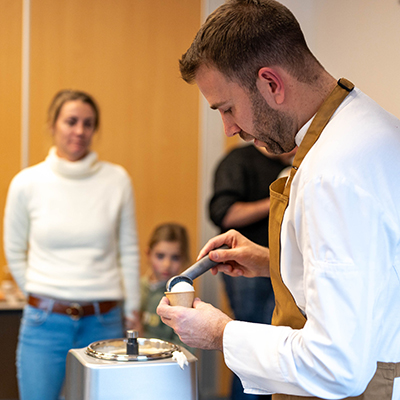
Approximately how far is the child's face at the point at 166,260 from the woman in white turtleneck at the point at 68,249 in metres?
0.46

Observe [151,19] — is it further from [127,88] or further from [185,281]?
[185,281]

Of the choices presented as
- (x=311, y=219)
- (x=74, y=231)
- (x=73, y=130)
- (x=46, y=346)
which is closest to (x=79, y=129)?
(x=73, y=130)

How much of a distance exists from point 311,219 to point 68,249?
1313 mm

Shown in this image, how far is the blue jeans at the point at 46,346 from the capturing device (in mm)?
1854

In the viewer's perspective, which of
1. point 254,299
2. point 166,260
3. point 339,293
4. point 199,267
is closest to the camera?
point 339,293

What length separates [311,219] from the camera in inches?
32.4

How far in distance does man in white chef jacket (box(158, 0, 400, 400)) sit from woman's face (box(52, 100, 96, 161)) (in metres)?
1.06

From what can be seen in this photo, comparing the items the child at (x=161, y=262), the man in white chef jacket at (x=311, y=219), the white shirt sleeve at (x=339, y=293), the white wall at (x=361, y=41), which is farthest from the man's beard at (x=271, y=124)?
the child at (x=161, y=262)

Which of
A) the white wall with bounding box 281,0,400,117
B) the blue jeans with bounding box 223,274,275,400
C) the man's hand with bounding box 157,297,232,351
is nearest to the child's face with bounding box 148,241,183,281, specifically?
the blue jeans with bounding box 223,274,275,400

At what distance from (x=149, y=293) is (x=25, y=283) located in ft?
2.24

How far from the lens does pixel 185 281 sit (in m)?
1.05

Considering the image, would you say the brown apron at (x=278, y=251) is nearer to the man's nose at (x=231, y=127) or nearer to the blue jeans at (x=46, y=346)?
the man's nose at (x=231, y=127)

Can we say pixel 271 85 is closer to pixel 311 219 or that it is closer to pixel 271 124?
pixel 271 124

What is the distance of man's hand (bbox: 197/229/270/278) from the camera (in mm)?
1208
